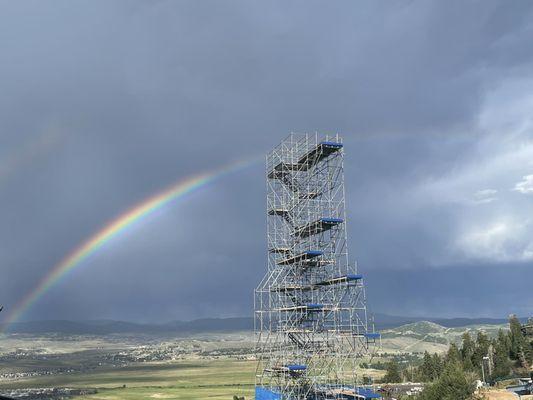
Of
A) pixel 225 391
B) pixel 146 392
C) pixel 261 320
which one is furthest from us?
pixel 146 392

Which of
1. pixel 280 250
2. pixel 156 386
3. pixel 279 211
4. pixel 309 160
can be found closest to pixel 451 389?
pixel 280 250

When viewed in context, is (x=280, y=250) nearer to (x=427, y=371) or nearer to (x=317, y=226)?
(x=317, y=226)

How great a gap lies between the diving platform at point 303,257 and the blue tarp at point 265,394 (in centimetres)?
1369

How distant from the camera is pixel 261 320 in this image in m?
58.8

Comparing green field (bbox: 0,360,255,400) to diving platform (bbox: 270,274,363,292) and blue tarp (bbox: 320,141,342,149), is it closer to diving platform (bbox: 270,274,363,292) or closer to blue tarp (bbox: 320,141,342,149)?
diving platform (bbox: 270,274,363,292)

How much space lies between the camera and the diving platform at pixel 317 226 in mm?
55784

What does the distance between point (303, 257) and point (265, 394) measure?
1530 centimetres

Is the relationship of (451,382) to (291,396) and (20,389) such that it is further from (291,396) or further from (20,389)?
(20,389)

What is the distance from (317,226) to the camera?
57.2m

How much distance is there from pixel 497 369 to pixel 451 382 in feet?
127

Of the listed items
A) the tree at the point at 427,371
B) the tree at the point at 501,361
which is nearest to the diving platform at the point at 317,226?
the tree at the point at 501,361

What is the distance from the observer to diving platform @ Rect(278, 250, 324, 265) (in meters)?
55.1

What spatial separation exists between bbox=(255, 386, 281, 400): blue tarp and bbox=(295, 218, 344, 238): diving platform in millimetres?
16928

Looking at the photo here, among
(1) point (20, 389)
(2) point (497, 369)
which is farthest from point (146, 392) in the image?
(2) point (497, 369)
